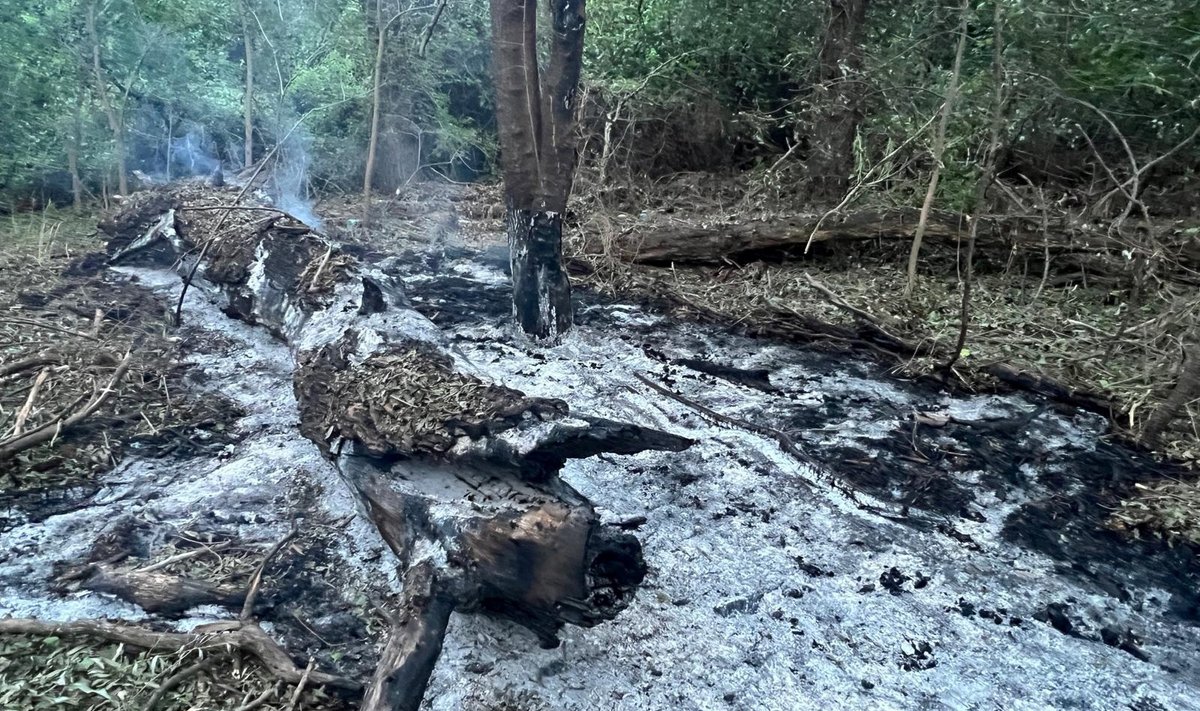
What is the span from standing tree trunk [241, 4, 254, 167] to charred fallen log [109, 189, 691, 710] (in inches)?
226

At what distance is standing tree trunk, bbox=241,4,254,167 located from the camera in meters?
8.67

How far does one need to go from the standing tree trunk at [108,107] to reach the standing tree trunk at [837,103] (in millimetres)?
6939

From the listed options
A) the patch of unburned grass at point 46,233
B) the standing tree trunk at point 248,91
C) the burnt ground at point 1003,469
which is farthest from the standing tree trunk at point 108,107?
the burnt ground at point 1003,469

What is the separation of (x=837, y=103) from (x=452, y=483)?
6076 mm

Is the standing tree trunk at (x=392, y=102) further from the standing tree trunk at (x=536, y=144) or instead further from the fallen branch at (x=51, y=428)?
the fallen branch at (x=51, y=428)

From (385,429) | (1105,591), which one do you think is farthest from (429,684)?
(1105,591)

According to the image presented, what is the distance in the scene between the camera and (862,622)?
9.80 ft

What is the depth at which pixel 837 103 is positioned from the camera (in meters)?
7.52

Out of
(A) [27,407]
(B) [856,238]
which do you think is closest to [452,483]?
(A) [27,407]

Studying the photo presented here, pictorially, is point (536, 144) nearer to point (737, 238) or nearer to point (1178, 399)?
point (737, 238)

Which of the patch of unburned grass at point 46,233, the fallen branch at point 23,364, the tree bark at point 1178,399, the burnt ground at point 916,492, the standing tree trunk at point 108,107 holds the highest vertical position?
the standing tree trunk at point 108,107

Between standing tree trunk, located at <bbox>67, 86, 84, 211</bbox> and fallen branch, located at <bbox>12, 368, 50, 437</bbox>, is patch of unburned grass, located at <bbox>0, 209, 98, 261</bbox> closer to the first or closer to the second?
standing tree trunk, located at <bbox>67, 86, 84, 211</bbox>

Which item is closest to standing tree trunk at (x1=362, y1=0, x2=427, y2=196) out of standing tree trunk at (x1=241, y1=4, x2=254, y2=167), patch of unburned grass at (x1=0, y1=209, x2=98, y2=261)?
standing tree trunk at (x1=241, y1=4, x2=254, y2=167)

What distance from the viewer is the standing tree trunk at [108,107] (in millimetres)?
7465
